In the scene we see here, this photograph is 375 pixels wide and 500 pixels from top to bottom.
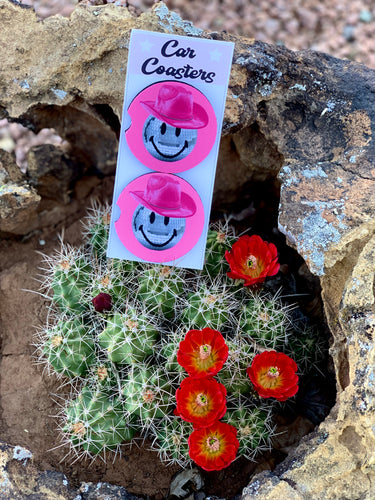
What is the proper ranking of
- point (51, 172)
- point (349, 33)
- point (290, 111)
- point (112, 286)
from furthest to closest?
1. point (349, 33)
2. point (51, 172)
3. point (290, 111)
4. point (112, 286)

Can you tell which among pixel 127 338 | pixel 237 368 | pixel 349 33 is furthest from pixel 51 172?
pixel 349 33

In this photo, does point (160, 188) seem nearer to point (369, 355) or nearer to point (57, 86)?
point (57, 86)

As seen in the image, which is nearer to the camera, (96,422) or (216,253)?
(96,422)

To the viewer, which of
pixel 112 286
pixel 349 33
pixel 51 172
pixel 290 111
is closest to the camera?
pixel 112 286

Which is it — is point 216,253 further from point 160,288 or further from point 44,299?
point 44,299

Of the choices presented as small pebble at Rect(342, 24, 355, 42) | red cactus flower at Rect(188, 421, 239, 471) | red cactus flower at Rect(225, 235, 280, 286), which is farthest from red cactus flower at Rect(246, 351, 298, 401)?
small pebble at Rect(342, 24, 355, 42)

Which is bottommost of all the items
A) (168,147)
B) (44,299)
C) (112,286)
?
(44,299)

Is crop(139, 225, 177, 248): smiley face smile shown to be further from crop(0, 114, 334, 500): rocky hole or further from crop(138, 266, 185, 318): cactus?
crop(0, 114, 334, 500): rocky hole

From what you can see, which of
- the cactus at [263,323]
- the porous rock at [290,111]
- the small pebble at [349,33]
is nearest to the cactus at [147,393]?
the cactus at [263,323]
